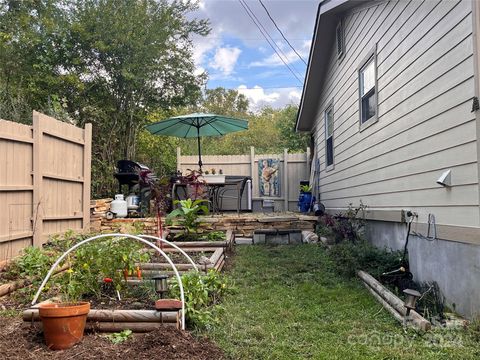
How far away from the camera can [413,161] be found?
445cm

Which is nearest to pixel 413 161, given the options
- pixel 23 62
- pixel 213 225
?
pixel 213 225

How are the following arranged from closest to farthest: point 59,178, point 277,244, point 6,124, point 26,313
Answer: point 26,313 < point 6,124 < point 59,178 < point 277,244

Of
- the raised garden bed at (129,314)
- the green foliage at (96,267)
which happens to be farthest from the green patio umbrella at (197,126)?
the green foliage at (96,267)

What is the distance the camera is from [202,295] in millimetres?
3539

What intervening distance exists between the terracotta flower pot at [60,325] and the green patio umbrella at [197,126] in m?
6.50

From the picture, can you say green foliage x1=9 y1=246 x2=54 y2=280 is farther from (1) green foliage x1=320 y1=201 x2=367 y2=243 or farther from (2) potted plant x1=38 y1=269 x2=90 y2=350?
(1) green foliage x1=320 y1=201 x2=367 y2=243

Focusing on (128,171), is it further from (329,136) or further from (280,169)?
(280,169)

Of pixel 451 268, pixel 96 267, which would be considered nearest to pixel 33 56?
pixel 96 267

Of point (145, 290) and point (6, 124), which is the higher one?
point (6, 124)

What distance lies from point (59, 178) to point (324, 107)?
608 cm

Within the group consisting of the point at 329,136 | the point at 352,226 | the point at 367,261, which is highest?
the point at 329,136

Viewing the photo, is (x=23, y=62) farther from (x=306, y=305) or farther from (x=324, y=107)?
(x=306, y=305)

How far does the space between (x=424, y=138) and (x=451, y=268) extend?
1311 mm

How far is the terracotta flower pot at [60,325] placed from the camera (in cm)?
266
